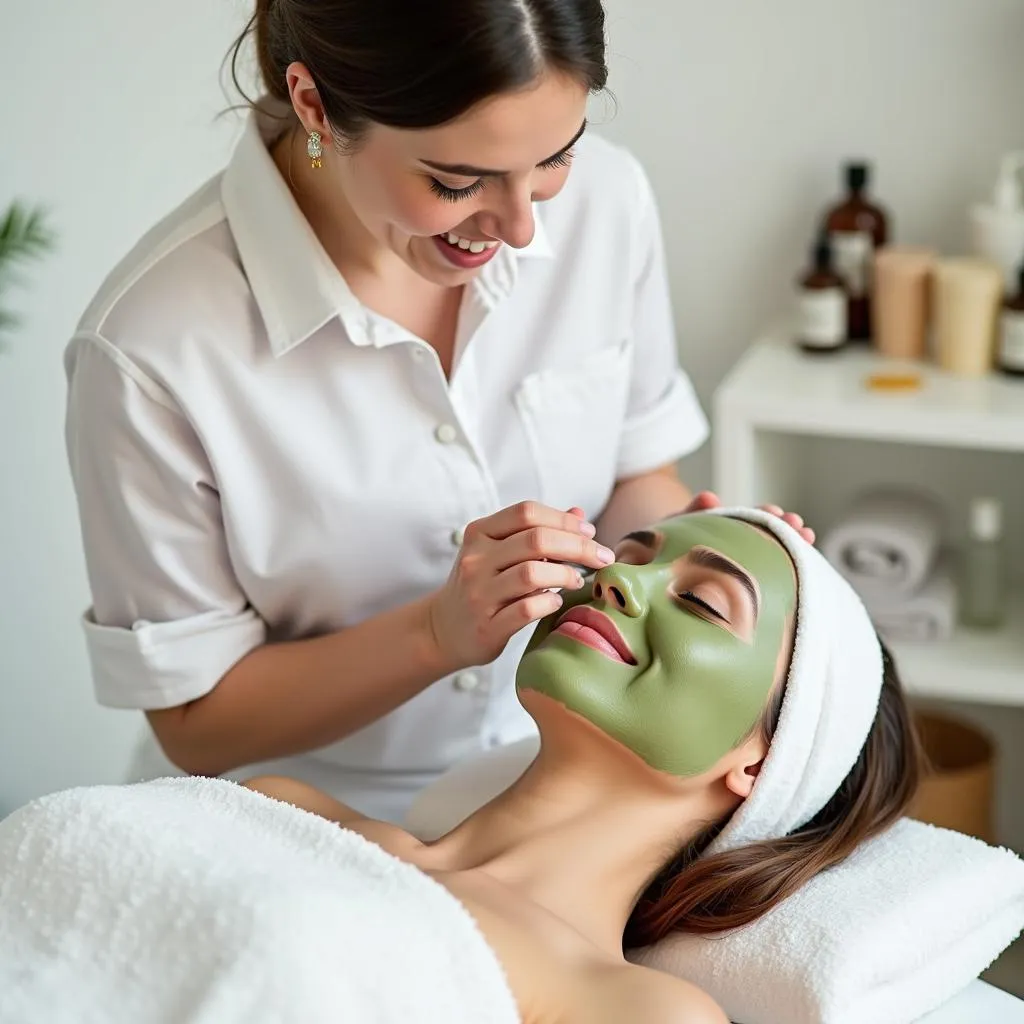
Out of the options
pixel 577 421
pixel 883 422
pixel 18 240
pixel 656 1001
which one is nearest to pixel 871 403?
pixel 883 422

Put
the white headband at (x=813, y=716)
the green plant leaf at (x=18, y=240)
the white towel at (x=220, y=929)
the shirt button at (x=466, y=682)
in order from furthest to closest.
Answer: the green plant leaf at (x=18, y=240) < the shirt button at (x=466, y=682) < the white headband at (x=813, y=716) < the white towel at (x=220, y=929)

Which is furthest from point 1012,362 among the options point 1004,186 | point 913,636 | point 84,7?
point 84,7

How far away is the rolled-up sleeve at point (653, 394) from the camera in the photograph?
5.84 ft

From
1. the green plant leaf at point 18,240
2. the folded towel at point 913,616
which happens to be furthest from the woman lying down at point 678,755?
the green plant leaf at point 18,240

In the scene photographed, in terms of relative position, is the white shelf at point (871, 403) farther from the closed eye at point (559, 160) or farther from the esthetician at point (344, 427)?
the closed eye at point (559, 160)

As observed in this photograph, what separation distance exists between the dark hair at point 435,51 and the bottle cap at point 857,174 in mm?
1081

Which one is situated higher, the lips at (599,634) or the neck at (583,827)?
the lips at (599,634)

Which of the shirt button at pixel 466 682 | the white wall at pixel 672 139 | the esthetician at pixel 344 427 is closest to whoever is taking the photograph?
the esthetician at pixel 344 427

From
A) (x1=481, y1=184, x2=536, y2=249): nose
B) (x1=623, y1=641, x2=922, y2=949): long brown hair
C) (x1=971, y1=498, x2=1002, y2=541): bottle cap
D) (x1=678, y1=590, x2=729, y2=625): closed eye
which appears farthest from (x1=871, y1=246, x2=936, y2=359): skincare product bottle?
(x1=481, y1=184, x2=536, y2=249): nose

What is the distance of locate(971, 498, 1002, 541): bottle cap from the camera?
219 centimetres

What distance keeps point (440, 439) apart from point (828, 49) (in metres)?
1.11

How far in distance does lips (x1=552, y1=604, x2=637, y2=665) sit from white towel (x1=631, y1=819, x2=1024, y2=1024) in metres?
0.28

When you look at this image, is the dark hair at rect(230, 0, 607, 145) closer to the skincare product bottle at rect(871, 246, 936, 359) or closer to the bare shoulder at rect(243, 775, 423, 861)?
the bare shoulder at rect(243, 775, 423, 861)

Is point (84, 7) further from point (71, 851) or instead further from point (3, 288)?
point (71, 851)
